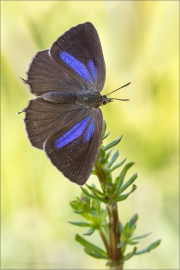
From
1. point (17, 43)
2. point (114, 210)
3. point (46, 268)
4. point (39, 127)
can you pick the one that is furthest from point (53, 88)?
point (46, 268)

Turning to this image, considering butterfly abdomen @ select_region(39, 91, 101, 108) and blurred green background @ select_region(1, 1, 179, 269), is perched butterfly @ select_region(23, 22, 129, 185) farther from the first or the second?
blurred green background @ select_region(1, 1, 179, 269)

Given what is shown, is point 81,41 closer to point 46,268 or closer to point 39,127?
point 39,127

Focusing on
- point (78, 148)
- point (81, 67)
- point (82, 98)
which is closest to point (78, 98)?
point (82, 98)

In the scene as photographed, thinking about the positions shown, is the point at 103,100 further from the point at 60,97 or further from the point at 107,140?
the point at 107,140

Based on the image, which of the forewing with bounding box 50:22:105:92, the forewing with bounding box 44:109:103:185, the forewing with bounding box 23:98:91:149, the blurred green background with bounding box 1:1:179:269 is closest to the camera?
the forewing with bounding box 44:109:103:185

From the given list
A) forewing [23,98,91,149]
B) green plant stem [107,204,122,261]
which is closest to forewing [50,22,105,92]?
forewing [23,98,91,149]
